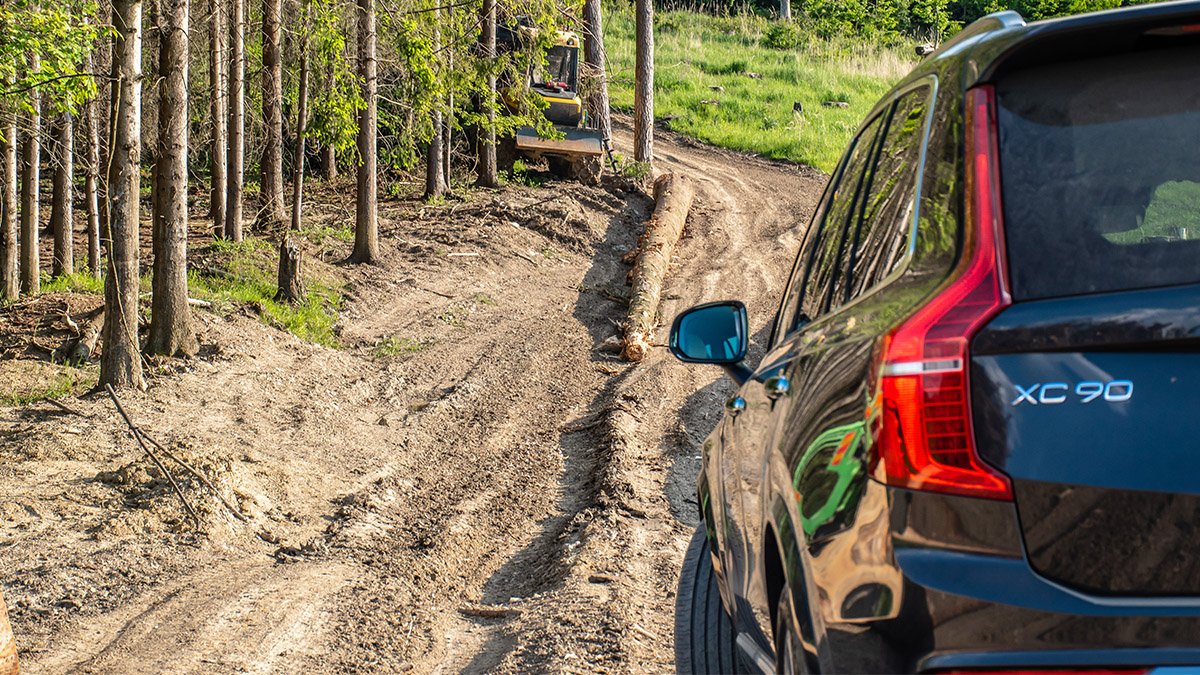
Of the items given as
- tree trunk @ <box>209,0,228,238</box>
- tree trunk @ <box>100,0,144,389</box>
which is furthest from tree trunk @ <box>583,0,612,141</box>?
tree trunk @ <box>100,0,144,389</box>

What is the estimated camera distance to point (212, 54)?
14.8 metres

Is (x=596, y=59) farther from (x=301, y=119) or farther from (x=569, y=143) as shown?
(x=301, y=119)

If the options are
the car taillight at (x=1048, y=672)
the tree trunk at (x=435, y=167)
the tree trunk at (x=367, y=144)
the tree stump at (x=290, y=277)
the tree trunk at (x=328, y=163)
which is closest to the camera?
the car taillight at (x=1048, y=672)

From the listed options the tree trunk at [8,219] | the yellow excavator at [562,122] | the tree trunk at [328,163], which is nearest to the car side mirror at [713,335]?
the tree trunk at [8,219]

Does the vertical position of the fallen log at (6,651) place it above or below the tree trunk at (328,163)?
below

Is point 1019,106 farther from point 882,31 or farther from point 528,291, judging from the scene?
point 882,31

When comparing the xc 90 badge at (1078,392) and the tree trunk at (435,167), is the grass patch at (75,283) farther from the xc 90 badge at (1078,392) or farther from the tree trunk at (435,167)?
the xc 90 badge at (1078,392)

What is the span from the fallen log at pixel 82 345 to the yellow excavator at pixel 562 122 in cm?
1107

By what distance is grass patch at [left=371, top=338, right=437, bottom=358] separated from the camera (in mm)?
11797

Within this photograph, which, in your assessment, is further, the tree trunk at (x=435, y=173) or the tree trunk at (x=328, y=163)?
the tree trunk at (x=328, y=163)

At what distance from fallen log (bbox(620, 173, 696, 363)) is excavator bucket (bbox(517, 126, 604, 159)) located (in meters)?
1.64

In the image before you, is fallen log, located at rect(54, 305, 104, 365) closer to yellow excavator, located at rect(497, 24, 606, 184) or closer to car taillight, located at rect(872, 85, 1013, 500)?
car taillight, located at rect(872, 85, 1013, 500)

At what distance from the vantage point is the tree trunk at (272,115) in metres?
15.5

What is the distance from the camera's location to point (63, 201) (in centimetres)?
1504
